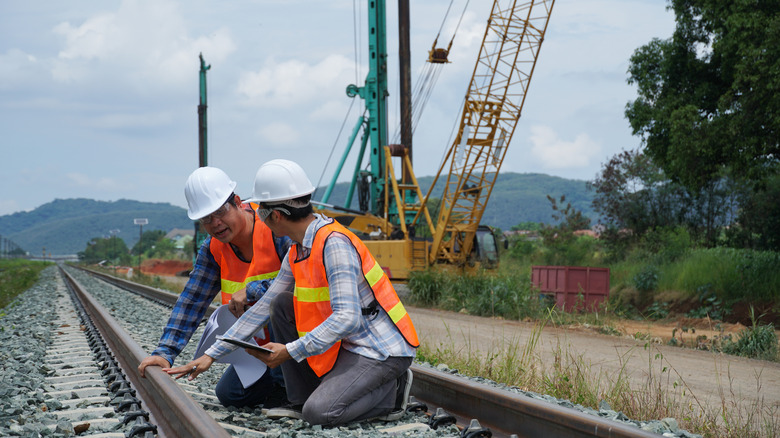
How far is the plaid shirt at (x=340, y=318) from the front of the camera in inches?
146

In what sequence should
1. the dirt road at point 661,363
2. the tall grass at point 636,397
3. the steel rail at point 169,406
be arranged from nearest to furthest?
the steel rail at point 169,406 < the tall grass at point 636,397 < the dirt road at point 661,363

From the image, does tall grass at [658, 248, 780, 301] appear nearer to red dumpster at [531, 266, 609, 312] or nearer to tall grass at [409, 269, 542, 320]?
red dumpster at [531, 266, 609, 312]

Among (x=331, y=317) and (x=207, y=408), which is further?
(x=207, y=408)

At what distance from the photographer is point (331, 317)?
3.71 metres

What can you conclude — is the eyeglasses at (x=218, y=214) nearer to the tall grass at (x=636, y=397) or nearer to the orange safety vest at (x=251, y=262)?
the orange safety vest at (x=251, y=262)

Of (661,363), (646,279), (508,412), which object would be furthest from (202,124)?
(508,412)

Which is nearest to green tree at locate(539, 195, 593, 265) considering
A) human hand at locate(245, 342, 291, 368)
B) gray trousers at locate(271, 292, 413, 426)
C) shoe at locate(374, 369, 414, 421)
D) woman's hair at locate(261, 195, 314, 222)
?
shoe at locate(374, 369, 414, 421)

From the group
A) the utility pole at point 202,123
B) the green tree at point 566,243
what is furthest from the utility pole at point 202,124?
the green tree at point 566,243

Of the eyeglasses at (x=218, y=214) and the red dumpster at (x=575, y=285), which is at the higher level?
the eyeglasses at (x=218, y=214)

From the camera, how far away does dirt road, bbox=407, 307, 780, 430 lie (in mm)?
6422

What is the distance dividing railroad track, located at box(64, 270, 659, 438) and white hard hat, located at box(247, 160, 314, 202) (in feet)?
3.63

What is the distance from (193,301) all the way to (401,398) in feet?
4.98

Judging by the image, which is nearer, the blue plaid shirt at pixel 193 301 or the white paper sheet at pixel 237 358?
the white paper sheet at pixel 237 358

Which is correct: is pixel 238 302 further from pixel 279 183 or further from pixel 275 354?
pixel 279 183
